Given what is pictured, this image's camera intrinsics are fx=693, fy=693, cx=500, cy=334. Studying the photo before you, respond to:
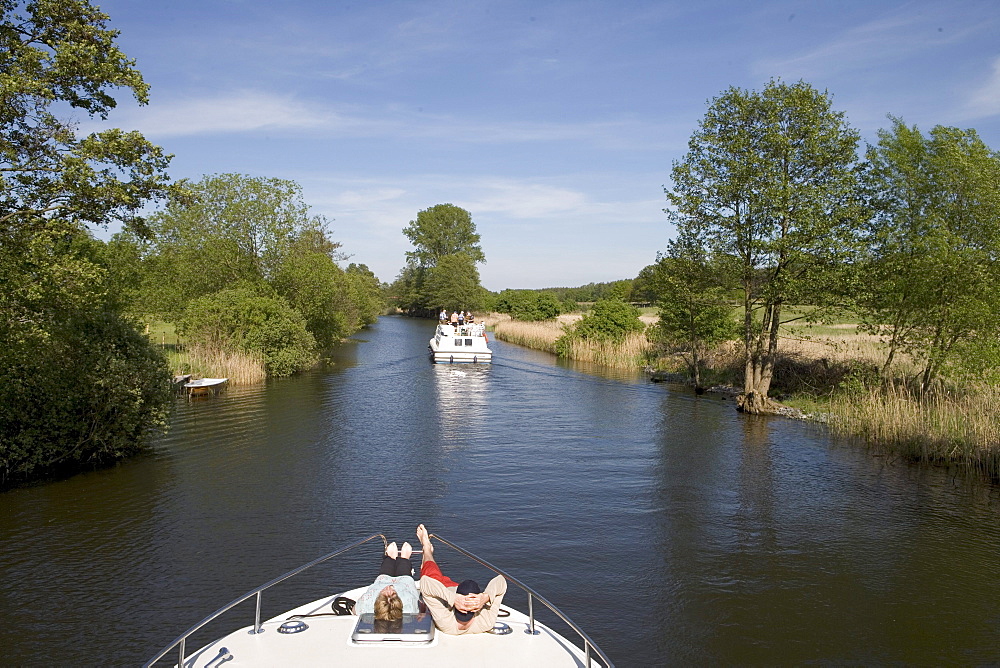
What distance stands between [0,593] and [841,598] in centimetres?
1167

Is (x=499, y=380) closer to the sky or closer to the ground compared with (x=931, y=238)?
closer to the ground

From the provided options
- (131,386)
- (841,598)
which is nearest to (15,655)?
(131,386)

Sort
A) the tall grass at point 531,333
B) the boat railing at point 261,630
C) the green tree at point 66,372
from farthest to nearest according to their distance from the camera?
the tall grass at point 531,333, the green tree at point 66,372, the boat railing at point 261,630

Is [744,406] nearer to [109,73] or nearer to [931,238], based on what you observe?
[931,238]

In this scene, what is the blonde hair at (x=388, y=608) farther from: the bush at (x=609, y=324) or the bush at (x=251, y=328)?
the bush at (x=609, y=324)

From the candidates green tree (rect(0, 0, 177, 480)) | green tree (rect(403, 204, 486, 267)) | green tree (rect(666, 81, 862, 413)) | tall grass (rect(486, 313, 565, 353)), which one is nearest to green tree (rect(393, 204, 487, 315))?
green tree (rect(403, 204, 486, 267))

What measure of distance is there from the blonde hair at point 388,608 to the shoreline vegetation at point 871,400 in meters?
14.8

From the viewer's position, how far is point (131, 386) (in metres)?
15.2

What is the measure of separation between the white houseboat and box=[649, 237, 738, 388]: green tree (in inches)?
377

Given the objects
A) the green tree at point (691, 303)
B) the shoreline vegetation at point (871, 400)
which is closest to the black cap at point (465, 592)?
the shoreline vegetation at point (871, 400)

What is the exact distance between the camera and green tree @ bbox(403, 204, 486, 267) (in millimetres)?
97938

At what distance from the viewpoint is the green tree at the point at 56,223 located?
11.8m

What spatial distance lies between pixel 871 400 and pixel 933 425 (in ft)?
7.35

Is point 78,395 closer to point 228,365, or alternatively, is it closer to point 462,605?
point 462,605
